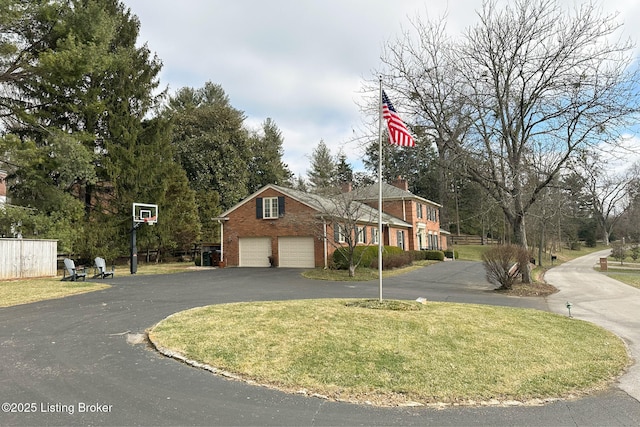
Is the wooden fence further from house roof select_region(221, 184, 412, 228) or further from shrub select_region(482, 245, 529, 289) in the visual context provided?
shrub select_region(482, 245, 529, 289)

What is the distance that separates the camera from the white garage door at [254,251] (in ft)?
82.4

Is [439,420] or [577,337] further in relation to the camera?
[577,337]

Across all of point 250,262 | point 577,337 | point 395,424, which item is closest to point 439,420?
point 395,424

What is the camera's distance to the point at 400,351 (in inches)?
237

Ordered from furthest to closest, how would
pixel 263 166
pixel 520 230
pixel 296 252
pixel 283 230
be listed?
pixel 263 166, pixel 283 230, pixel 296 252, pixel 520 230

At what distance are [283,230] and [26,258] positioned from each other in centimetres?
1296

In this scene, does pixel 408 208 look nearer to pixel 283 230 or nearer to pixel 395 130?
pixel 283 230

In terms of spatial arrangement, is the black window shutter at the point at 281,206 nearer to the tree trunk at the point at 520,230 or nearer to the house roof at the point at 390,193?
the house roof at the point at 390,193

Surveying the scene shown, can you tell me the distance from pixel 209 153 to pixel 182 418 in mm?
36093

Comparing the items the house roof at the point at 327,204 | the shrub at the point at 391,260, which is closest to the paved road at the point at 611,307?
the shrub at the point at 391,260

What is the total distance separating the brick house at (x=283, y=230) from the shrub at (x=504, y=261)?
8021 mm

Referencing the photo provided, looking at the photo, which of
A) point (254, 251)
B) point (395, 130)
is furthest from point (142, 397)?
point (254, 251)

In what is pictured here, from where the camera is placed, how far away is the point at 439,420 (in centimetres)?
399

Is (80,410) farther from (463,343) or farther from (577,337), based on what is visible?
(577,337)
